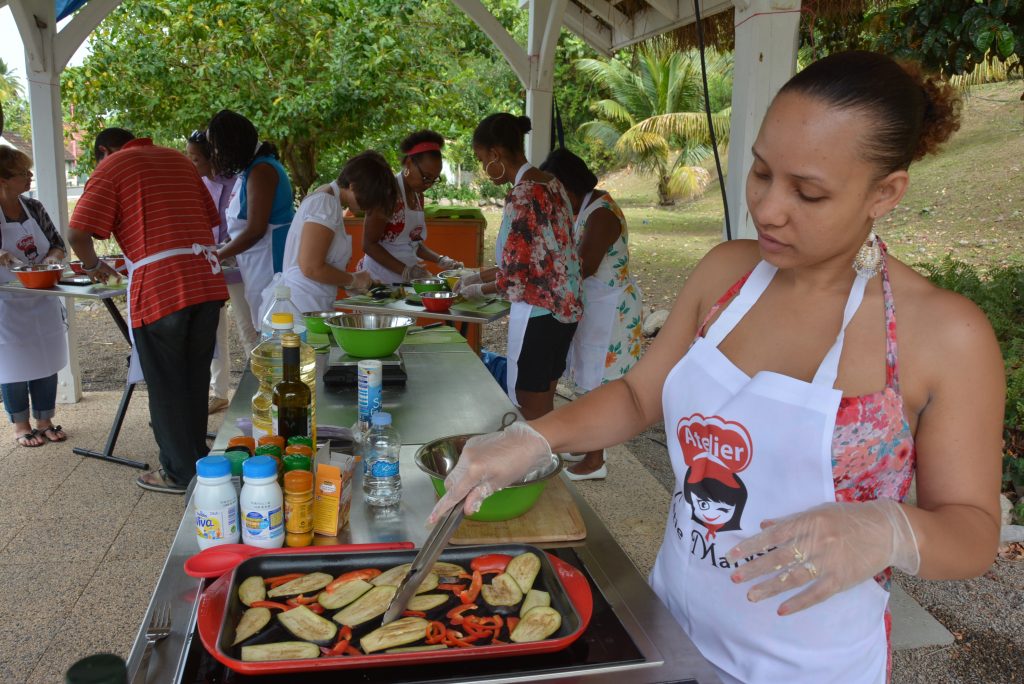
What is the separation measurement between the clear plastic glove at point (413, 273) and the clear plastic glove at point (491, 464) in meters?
3.57

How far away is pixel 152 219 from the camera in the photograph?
10.9 feet

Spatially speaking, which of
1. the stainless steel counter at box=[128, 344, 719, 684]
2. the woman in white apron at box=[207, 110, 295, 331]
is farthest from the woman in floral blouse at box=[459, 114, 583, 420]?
the woman in white apron at box=[207, 110, 295, 331]

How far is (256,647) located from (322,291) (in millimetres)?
3119

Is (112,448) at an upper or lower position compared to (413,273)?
lower

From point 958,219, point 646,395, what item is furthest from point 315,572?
point 958,219

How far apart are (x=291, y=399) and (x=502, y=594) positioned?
677 mm

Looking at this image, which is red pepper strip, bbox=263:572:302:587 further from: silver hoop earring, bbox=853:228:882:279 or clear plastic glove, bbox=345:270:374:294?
clear plastic glove, bbox=345:270:374:294

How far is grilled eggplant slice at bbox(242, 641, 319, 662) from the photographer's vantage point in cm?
101

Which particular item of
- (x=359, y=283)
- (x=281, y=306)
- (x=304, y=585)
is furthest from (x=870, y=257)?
(x=359, y=283)

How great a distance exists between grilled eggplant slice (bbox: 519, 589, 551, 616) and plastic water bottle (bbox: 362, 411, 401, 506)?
49 centimetres

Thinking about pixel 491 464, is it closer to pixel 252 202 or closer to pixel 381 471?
pixel 381 471

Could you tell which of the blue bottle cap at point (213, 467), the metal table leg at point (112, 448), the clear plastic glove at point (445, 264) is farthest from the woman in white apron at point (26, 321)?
the blue bottle cap at point (213, 467)

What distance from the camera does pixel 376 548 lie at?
1.33 metres

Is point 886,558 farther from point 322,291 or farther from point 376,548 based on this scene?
point 322,291
